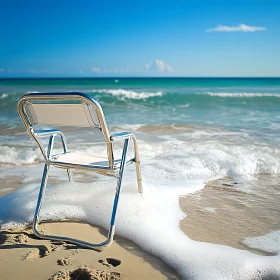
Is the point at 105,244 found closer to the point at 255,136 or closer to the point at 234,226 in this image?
the point at 234,226

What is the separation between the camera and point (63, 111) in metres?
2.47

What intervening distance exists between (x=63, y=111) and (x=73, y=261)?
100 cm

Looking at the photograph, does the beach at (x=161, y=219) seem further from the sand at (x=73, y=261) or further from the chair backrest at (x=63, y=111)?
the chair backrest at (x=63, y=111)

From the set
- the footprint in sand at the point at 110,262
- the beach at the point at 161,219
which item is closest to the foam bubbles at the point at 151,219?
the beach at the point at 161,219

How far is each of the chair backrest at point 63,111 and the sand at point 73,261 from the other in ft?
2.66

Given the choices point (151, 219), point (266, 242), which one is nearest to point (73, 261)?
point (151, 219)

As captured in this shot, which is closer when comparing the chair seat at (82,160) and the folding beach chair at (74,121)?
the folding beach chair at (74,121)

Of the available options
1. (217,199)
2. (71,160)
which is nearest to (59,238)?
(71,160)

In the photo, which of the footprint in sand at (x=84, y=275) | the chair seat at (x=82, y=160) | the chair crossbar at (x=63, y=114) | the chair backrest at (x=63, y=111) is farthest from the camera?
the chair seat at (x=82, y=160)

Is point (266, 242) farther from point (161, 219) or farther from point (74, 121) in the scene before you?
point (74, 121)

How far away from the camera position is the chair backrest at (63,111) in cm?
227

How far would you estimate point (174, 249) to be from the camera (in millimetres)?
2521

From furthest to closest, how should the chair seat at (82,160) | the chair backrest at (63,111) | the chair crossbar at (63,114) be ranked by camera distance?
the chair seat at (82,160)
the chair crossbar at (63,114)
the chair backrest at (63,111)

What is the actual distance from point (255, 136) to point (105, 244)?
20.5 ft
